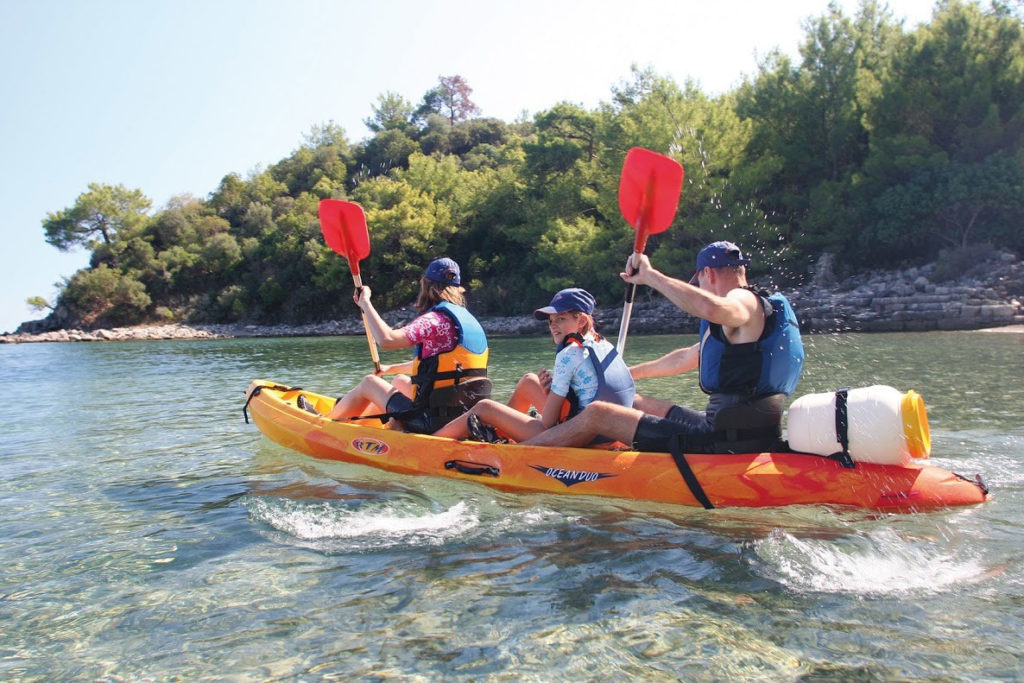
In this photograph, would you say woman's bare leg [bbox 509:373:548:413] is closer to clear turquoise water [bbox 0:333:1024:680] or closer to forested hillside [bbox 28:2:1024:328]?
clear turquoise water [bbox 0:333:1024:680]

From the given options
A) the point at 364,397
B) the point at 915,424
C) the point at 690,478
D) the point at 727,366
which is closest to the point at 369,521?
the point at 690,478

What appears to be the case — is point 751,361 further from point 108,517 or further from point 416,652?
point 108,517

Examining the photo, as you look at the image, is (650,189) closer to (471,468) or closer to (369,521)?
(471,468)

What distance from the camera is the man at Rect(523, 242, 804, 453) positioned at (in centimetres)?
424

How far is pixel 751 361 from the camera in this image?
14.5ft

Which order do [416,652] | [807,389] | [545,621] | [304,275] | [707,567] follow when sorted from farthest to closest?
[304,275] → [807,389] → [707,567] → [545,621] → [416,652]

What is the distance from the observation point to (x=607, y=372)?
502 centimetres

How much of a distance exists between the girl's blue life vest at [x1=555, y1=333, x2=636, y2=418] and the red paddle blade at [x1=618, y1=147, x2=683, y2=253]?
1.33 m

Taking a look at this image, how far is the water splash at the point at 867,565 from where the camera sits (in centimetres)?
353

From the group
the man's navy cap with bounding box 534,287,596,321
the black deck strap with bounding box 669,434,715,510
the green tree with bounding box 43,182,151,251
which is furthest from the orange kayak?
the green tree with bounding box 43,182,151,251

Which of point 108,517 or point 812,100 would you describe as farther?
point 812,100

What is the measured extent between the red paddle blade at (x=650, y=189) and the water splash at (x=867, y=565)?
2806 millimetres

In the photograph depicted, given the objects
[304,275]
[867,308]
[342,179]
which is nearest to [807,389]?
[867,308]

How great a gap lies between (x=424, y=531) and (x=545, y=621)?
1484 millimetres
